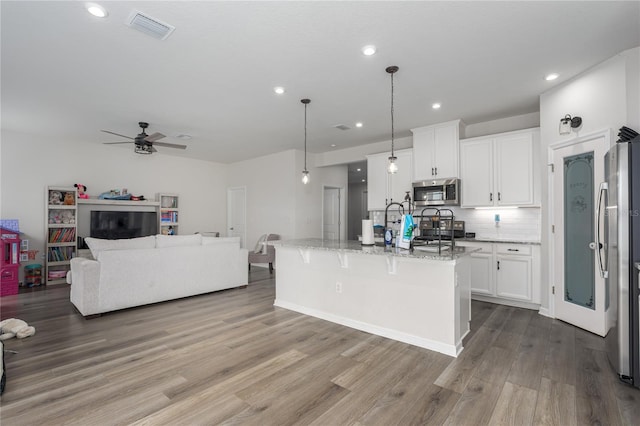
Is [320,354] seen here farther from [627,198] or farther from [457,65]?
[457,65]

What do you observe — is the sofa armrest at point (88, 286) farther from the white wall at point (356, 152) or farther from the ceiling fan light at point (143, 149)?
the white wall at point (356, 152)

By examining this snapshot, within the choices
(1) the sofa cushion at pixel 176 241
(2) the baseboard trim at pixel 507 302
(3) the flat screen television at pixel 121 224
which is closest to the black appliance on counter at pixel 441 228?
(2) the baseboard trim at pixel 507 302

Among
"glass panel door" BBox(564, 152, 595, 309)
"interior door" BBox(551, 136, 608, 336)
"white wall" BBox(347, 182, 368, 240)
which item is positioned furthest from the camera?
"white wall" BBox(347, 182, 368, 240)

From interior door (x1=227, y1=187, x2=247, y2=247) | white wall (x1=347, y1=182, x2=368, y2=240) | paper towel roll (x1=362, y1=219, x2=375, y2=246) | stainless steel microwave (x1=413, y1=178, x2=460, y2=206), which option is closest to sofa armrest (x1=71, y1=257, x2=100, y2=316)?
paper towel roll (x1=362, y1=219, x2=375, y2=246)

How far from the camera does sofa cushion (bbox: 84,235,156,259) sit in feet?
12.9

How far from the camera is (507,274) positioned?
4.25 m

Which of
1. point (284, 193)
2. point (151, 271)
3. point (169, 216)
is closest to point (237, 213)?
point (169, 216)

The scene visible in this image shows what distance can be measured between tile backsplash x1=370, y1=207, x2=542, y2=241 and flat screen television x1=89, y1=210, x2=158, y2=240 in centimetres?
662

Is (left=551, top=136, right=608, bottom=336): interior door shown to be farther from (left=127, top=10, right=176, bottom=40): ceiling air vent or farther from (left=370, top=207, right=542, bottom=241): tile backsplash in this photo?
(left=127, top=10, right=176, bottom=40): ceiling air vent

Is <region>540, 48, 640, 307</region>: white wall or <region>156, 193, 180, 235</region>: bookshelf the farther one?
<region>156, 193, 180, 235</region>: bookshelf

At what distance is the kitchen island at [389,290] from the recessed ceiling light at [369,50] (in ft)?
6.26

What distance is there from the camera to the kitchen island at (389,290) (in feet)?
9.19

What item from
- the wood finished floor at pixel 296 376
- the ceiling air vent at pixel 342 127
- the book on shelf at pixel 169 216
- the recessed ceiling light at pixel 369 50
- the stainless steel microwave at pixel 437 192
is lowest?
the wood finished floor at pixel 296 376

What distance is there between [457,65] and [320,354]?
318 cm
